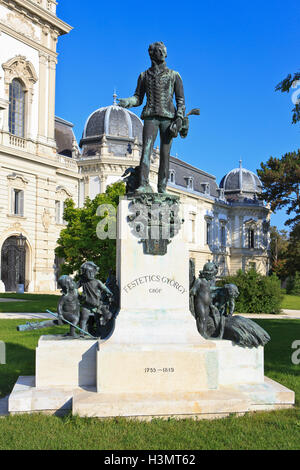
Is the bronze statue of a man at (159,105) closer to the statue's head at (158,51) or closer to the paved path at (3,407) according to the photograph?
the statue's head at (158,51)

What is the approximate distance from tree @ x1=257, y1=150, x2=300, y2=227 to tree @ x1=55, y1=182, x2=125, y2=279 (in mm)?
16702

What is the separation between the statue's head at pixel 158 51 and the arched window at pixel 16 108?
81.7 ft

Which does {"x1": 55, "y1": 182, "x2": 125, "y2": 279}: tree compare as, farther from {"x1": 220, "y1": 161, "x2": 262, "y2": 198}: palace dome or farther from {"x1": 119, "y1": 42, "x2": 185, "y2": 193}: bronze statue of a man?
{"x1": 220, "y1": 161, "x2": 262, "y2": 198}: palace dome

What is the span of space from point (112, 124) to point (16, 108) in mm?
12394

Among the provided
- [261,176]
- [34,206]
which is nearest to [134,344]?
[34,206]

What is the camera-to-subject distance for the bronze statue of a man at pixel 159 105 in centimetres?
669

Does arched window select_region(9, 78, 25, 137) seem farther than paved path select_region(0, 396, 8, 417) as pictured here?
Yes

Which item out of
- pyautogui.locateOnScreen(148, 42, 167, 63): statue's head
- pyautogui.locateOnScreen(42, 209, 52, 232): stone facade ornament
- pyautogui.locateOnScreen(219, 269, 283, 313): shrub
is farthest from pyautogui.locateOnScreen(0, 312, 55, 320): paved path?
pyautogui.locateOnScreen(42, 209, 52, 232): stone facade ornament

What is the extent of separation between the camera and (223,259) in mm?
60125

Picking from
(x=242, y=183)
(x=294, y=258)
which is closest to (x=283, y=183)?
(x=294, y=258)

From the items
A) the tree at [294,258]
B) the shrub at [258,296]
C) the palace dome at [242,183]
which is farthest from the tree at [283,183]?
the palace dome at [242,183]

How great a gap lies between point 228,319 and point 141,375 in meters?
1.58

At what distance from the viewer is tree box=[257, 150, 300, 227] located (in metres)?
35.3
